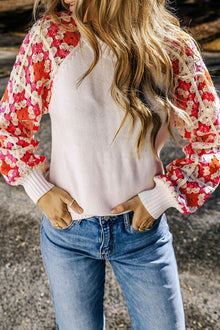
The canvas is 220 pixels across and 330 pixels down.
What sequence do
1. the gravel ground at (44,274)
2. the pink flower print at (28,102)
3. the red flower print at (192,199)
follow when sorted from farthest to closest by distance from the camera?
the gravel ground at (44,274) < the red flower print at (192,199) < the pink flower print at (28,102)

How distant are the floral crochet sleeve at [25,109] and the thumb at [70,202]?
0.07 m

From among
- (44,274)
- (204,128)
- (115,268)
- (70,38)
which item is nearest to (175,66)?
(204,128)

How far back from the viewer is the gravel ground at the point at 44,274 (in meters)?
2.38

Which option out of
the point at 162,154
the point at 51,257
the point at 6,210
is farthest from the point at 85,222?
the point at 162,154

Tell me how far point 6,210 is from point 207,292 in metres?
1.78

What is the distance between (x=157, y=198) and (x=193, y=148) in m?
0.22

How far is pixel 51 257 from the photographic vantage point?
4.57 ft

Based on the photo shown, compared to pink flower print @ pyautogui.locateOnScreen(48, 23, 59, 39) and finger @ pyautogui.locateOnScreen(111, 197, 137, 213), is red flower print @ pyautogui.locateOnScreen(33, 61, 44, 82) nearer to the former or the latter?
pink flower print @ pyautogui.locateOnScreen(48, 23, 59, 39)

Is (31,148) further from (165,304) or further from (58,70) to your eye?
(165,304)

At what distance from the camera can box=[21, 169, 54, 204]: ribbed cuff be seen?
1.39 meters

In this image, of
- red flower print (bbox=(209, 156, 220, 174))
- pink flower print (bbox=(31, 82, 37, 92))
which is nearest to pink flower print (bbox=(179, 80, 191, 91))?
red flower print (bbox=(209, 156, 220, 174))

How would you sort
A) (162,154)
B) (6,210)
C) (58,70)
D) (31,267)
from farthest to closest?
(162,154) → (6,210) → (31,267) → (58,70)

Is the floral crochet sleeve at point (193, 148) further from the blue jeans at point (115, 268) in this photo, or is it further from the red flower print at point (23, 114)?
the red flower print at point (23, 114)


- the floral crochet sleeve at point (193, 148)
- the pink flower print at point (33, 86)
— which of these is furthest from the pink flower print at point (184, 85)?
the pink flower print at point (33, 86)
